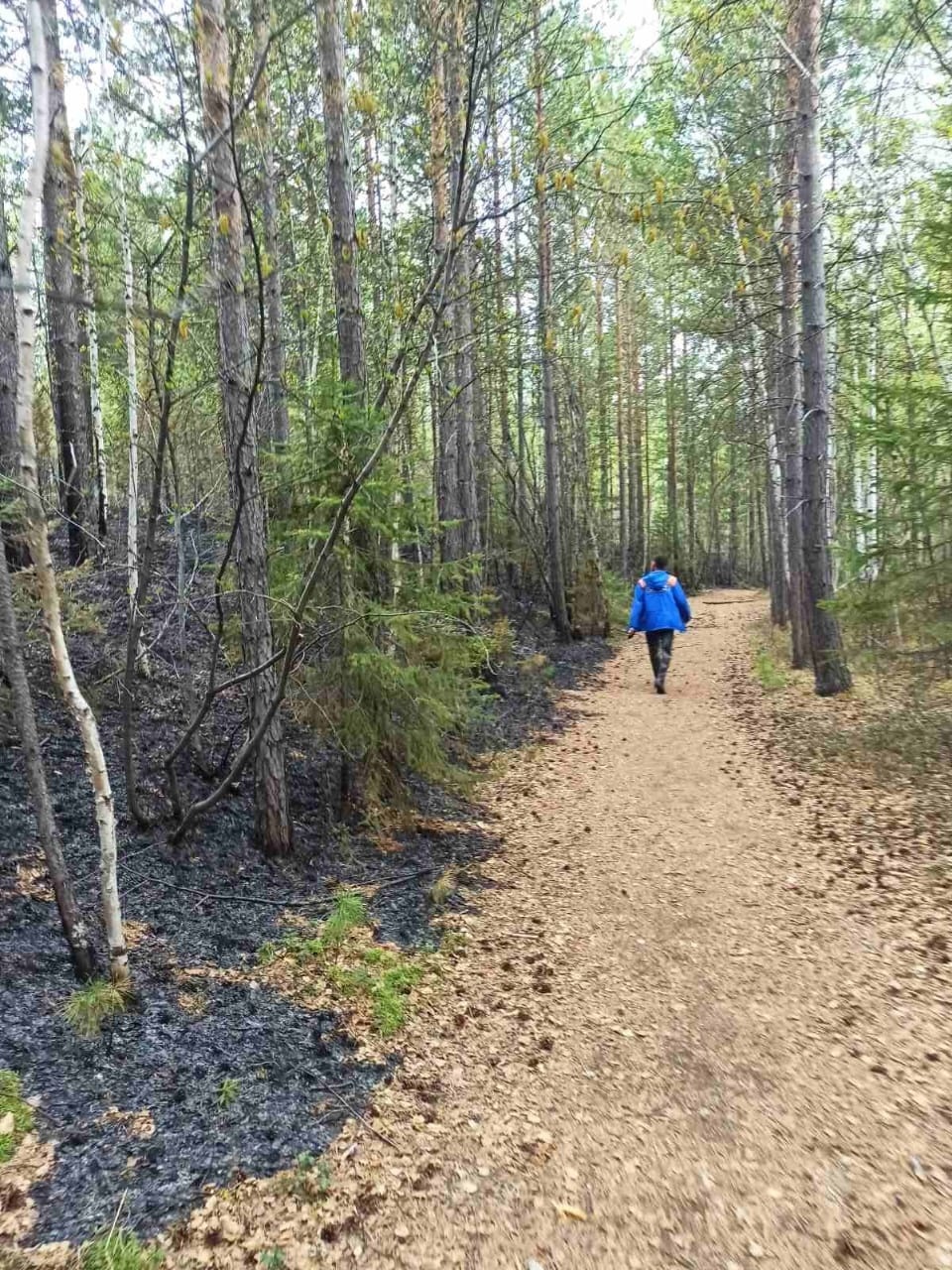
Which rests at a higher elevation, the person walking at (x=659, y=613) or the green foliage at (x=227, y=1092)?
the person walking at (x=659, y=613)

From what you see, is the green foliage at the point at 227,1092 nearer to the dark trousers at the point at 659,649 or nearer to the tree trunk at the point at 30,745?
the tree trunk at the point at 30,745

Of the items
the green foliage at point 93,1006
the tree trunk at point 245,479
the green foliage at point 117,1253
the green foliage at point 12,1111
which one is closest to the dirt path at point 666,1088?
the green foliage at point 117,1253

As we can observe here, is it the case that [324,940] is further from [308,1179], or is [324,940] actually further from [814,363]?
[814,363]

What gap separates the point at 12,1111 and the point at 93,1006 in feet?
1.97

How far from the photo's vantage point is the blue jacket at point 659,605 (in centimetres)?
1160

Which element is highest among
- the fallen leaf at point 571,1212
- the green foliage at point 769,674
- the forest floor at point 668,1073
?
the green foliage at point 769,674

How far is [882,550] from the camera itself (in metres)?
6.71

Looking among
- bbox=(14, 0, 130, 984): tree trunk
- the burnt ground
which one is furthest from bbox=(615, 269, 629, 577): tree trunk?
bbox=(14, 0, 130, 984): tree trunk

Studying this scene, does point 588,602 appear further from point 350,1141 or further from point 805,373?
point 350,1141

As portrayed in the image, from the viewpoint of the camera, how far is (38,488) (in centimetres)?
309

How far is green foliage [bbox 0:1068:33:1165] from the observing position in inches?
102

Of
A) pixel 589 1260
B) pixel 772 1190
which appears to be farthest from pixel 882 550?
pixel 589 1260

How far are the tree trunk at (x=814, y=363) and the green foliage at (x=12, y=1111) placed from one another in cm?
836

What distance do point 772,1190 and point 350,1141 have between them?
1523 mm
